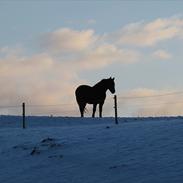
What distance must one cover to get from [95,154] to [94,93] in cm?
1970

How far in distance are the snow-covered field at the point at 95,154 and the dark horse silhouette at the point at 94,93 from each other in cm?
1299

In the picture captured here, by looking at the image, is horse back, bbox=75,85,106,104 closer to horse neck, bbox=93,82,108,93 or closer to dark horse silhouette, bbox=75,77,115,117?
dark horse silhouette, bbox=75,77,115,117

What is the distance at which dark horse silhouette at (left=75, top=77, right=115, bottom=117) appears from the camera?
46.2 meters

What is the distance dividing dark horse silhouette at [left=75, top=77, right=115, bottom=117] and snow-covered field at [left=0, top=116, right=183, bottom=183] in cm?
1299

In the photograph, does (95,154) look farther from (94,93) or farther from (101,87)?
(94,93)

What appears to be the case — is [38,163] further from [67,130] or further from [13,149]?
[67,130]

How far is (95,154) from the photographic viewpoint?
27016 mm

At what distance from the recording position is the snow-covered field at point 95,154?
78.9 ft

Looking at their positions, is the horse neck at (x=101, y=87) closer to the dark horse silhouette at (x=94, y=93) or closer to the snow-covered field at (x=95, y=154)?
the dark horse silhouette at (x=94, y=93)

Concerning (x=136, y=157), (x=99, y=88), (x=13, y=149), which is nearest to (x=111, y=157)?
(x=136, y=157)

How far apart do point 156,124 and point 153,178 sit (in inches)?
320

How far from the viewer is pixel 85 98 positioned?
154 ft

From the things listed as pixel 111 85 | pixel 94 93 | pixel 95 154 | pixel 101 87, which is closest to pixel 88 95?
pixel 94 93

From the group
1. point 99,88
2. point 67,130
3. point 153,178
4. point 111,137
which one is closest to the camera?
point 153,178
